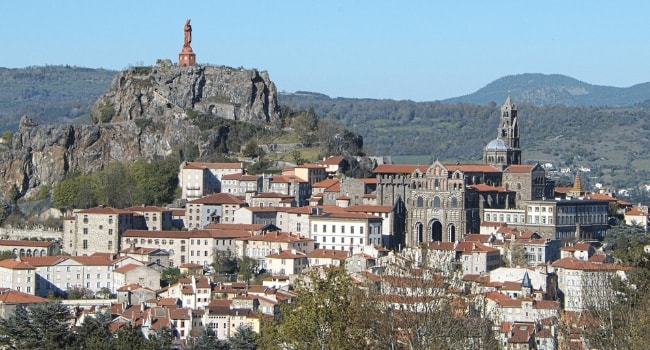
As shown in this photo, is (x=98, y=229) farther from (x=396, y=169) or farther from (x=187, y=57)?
(x=187, y=57)

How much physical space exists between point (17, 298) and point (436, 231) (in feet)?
81.0

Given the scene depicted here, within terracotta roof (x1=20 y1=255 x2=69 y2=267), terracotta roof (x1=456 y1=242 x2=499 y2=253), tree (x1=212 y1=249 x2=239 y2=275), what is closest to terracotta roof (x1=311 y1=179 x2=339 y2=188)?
tree (x1=212 y1=249 x2=239 y2=275)

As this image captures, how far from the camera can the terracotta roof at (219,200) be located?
80.9 m

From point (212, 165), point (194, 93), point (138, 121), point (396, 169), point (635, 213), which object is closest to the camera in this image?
point (396, 169)

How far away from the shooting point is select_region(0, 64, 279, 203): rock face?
3797 inches

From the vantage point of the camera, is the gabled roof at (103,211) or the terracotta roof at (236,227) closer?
the terracotta roof at (236,227)

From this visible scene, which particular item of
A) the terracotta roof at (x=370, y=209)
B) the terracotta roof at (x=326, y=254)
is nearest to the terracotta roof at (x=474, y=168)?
the terracotta roof at (x=370, y=209)

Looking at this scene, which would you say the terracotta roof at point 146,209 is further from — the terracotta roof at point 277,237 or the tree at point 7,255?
the terracotta roof at point 277,237

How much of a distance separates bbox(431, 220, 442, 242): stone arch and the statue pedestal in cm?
3096

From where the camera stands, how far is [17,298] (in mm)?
67062

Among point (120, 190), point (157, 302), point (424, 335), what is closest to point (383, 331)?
point (424, 335)

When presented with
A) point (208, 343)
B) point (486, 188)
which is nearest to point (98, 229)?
point (486, 188)

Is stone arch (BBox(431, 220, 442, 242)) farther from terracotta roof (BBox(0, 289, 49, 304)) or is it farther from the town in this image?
terracotta roof (BBox(0, 289, 49, 304))

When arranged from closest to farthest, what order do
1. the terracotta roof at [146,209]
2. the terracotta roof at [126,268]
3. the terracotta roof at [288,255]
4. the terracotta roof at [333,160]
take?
1. the terracotta roof at [126,268]
2. the terracotta roof at [288,255]
3. the terracotta roof at [146,209]
4. the terracotta roof at [333,160]
